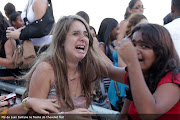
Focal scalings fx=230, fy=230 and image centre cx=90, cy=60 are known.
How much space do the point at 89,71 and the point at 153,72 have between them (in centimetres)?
77

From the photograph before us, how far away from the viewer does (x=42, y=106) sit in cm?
174

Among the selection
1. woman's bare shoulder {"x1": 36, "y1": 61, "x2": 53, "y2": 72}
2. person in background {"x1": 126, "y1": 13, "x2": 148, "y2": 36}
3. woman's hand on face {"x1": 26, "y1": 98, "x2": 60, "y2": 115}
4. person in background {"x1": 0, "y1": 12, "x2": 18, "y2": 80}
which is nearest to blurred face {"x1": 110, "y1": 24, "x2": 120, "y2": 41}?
person in background {"x1": 126, "y1": 13, "x2": 148, "y2": 36}

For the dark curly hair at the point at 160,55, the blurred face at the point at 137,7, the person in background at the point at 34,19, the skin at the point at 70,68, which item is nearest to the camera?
the dark curly hair at the point at 160,55

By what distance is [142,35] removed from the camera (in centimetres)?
169

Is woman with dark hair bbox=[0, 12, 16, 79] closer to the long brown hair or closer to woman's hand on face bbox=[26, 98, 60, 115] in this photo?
the long brown hair

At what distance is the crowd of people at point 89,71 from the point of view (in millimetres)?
1498

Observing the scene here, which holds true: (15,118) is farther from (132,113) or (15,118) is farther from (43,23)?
(43,23)

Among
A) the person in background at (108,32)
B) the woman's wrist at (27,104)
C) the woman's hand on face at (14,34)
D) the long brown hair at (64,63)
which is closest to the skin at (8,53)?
the woman's hand on face at (14,34)

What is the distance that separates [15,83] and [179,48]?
2376 mm

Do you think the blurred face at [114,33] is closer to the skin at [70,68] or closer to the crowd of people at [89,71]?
the crowd of people at [89,71]

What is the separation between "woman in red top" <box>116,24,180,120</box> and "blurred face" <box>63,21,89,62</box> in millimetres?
496

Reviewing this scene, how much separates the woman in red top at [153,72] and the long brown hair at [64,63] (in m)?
0.61

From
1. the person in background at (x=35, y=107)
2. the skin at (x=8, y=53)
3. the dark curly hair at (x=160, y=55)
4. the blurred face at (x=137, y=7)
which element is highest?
the blurred face at (x=137, y=7)

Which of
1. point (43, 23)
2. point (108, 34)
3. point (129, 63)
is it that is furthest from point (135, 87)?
point (108, 34)
